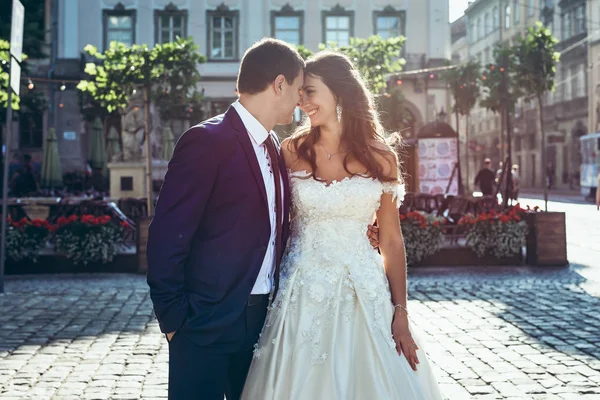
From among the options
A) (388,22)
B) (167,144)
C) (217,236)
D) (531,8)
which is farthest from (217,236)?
(531,8)

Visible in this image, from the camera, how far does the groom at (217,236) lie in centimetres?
305

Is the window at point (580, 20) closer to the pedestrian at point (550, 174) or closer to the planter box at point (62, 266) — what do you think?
the pedestrian at point (550, 174)

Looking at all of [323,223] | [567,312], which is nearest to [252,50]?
[323,223]

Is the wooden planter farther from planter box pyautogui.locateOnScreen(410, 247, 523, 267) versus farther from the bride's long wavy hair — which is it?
the bride's long wavy hair

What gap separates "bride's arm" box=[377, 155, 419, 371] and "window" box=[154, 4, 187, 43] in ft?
112

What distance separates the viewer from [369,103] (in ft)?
12.3

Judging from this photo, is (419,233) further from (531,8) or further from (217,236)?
(531,8)

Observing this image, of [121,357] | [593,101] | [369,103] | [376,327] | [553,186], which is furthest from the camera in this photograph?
[553,186]

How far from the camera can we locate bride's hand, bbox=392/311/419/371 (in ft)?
11.4

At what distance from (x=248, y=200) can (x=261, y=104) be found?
1.31 feet

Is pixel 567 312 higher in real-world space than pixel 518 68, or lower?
lower

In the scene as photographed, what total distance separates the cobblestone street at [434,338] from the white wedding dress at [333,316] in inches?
60.5

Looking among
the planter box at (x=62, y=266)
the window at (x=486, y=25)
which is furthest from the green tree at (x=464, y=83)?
the window at (x=486, y=25)

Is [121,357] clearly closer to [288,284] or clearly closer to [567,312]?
[288,284]
